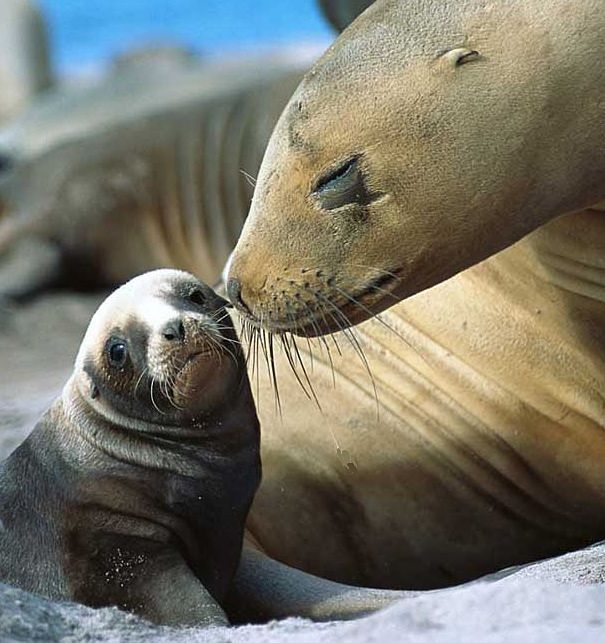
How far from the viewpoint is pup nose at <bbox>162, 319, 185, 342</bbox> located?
3.50 m

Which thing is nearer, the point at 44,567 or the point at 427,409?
the point at 44,567

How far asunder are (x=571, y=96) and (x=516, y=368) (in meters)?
0.85

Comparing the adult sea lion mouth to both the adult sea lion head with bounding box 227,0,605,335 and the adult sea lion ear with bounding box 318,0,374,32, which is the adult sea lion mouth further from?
the adult sea lion ear with bounding box 318,0,374,32

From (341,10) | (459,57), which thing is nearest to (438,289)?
(459,57)

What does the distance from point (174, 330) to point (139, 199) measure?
3.83 meters

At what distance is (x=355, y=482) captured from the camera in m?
3.94

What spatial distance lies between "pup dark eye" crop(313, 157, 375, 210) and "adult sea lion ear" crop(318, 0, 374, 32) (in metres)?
2.53

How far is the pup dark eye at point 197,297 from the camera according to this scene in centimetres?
370

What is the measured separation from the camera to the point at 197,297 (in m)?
3.73

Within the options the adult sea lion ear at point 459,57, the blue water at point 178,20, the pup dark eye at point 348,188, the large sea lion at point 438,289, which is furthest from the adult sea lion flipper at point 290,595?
the blue water at point 178,20

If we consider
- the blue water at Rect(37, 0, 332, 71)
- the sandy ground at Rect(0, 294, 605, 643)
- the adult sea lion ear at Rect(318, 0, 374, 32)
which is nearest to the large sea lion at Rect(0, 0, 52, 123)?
the blue water at Rect(37, 0, 332, 71)

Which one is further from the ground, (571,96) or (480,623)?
(571,96)

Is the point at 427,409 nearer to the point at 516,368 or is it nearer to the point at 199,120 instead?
the point at 516,368

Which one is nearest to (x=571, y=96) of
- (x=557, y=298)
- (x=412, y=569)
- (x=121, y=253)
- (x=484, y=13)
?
(x=484, y=13)
